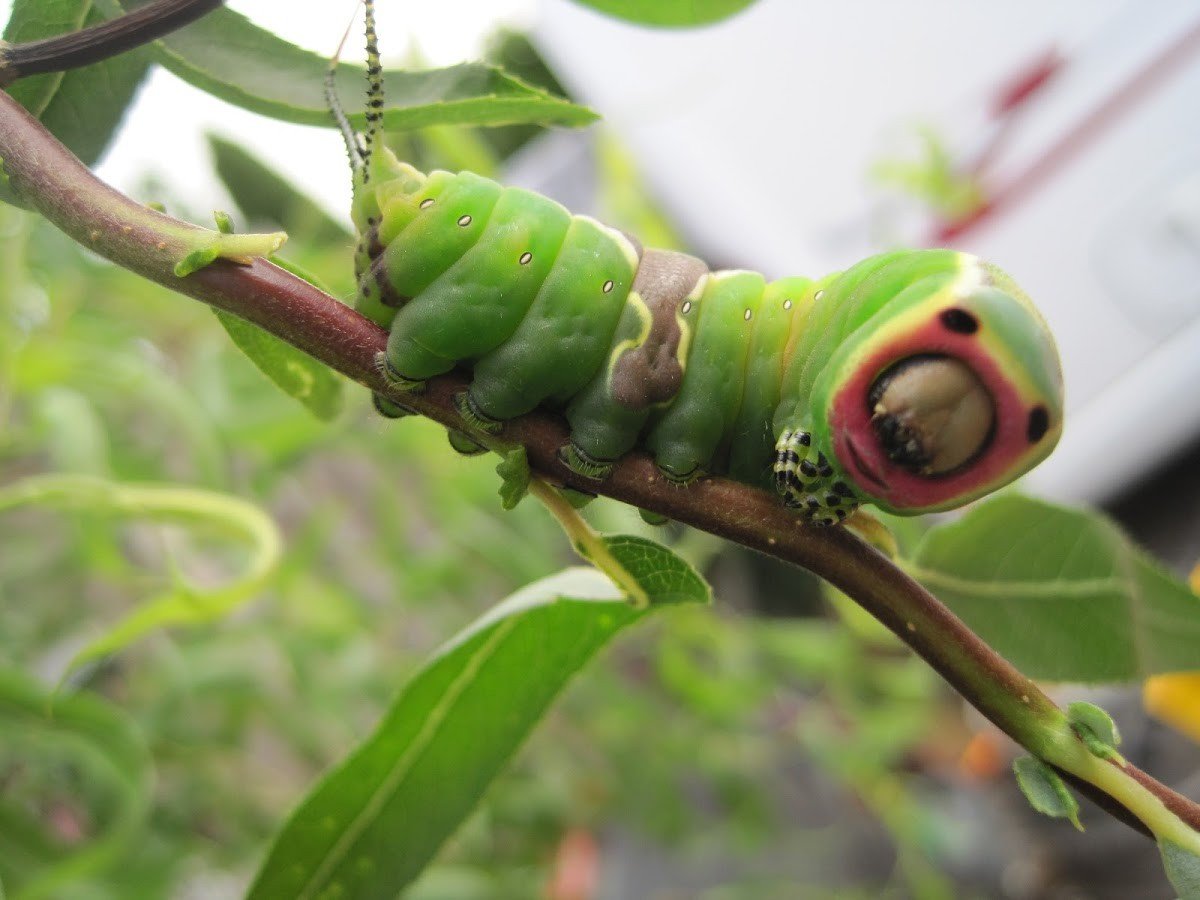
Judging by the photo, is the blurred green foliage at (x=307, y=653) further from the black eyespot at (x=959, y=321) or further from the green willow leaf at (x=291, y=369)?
the black eyespot at (x=959, y=321)

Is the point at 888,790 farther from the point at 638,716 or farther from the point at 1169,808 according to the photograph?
the point at 1169,808

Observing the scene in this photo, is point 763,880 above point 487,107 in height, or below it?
below

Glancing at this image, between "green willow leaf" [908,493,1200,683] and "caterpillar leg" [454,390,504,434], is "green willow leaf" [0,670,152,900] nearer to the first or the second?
"caterpillar leg" [454,390,504,434]

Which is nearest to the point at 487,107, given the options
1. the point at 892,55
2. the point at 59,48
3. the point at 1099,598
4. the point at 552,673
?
the point at 59,48

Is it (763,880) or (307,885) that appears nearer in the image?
(307,885)

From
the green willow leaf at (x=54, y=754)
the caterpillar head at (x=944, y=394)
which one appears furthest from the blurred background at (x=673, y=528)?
the caterpillar head at (x=944, y=394)

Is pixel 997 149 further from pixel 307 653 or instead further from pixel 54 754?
pixel 54 754

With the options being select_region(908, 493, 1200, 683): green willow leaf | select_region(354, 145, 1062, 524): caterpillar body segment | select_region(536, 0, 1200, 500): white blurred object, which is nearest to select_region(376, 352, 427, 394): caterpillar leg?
select_region(354, 145, 1062, 524): caterpillar body segment
